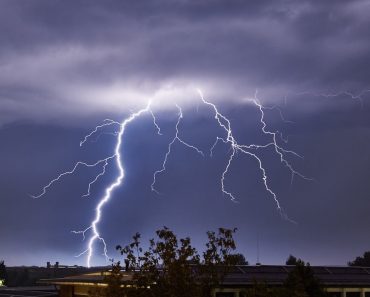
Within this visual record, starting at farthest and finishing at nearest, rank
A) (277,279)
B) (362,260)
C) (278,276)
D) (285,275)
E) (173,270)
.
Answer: (362,260) < (285,275) < (278,276) < (277,279) < (173,270)

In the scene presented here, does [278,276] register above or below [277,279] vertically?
above

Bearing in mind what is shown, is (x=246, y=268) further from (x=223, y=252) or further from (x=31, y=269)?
(x=31, y=269)

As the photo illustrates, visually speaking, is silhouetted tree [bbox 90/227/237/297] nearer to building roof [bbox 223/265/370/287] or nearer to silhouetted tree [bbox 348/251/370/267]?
building roof [bbox 223/265/370/287]

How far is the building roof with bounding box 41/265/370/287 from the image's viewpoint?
35.1 meters

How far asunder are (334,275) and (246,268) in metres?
5.28

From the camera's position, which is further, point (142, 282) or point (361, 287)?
point (361, 287)

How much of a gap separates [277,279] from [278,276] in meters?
1.37

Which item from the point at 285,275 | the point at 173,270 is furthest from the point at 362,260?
the point at 173,270

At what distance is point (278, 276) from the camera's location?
37.8 meters

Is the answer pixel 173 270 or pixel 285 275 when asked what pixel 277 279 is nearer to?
pixel 285 275

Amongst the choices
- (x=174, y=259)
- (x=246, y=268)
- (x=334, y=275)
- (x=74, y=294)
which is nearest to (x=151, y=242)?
(x=174, y=259)

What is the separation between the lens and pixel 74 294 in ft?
151

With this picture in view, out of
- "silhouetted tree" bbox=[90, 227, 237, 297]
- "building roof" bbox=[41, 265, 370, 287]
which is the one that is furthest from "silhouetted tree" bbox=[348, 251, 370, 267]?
"silhouetted tree" bbox=[90, 227, 237, 297]

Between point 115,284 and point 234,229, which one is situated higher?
point 234,229
